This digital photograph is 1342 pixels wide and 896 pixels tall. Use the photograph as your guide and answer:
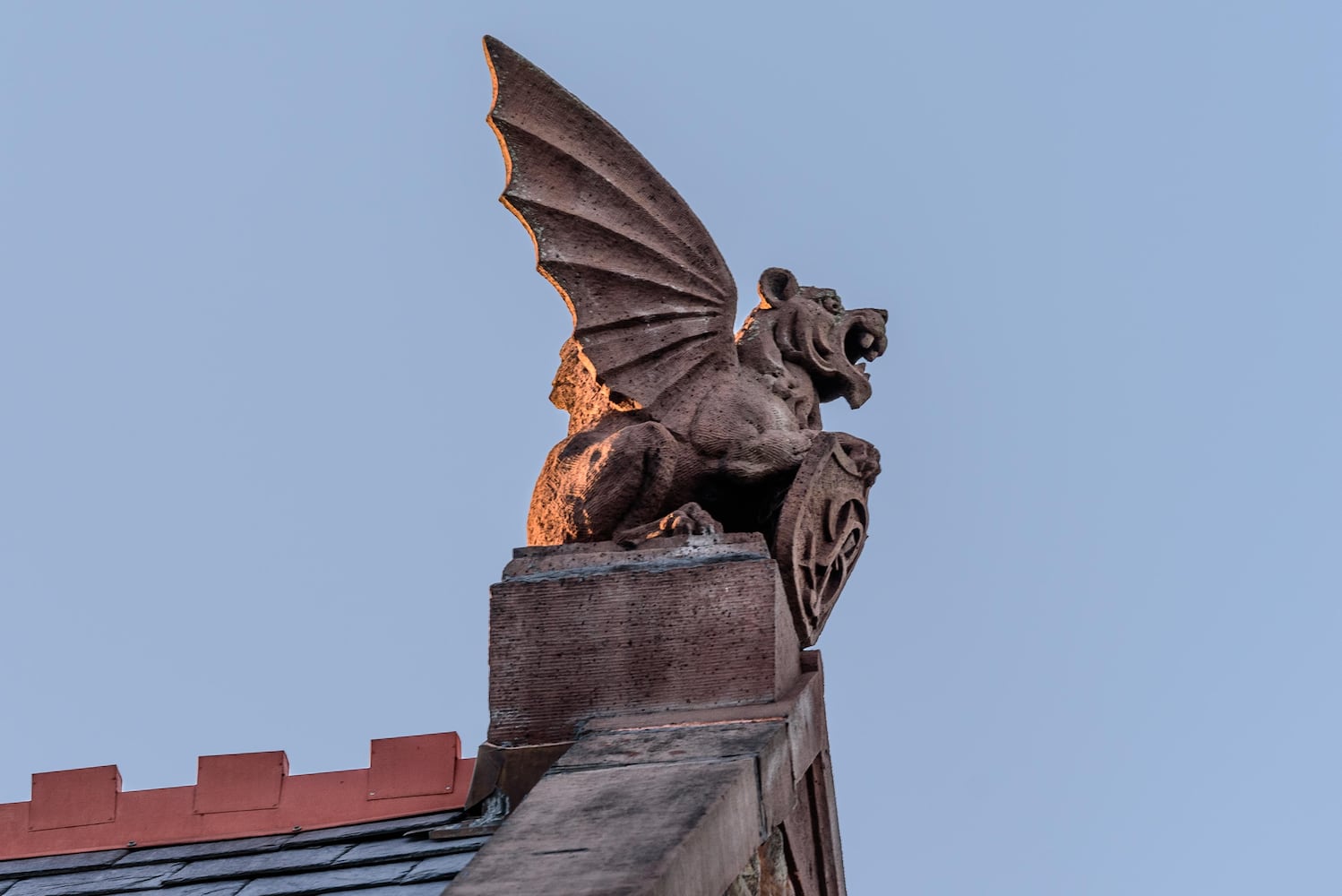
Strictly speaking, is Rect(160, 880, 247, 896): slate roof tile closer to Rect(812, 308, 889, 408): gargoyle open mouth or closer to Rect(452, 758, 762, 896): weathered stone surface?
Rect(452, 758, 762, 896): weathered stone surface

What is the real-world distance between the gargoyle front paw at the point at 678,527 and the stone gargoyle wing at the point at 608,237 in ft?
2.07

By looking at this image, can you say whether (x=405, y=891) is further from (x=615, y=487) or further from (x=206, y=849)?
(x=615, y=487)

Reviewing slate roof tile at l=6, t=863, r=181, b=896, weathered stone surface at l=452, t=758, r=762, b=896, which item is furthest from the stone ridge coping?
weathered stone surface at l=452, t=758, r=762, b=896

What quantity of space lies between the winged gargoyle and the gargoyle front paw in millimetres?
15

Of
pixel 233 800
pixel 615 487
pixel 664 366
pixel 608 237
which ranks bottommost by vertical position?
pixel 233 800

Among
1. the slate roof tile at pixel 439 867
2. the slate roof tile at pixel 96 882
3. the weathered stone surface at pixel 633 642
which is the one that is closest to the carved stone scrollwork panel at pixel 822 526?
the weathered stone surface at pixel 633 642

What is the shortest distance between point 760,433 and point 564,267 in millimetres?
888

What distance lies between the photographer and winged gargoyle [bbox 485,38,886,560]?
7.11m

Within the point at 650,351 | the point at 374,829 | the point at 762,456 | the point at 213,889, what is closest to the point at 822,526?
the point at 762,456

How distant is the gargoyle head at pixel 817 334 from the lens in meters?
7.74

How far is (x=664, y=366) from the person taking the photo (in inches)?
293

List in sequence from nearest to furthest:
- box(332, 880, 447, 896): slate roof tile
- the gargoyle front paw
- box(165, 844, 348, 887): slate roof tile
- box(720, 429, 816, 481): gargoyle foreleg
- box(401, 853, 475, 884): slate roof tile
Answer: box(332, 880, 447, 896): slate roof tile
box(401, 853, 475, 884): slate roof tile
box(165, 844, 348, 887): slate roof tile
the gargoyle front paw
box(720, 429, 816, 481): gargoyle foreleg

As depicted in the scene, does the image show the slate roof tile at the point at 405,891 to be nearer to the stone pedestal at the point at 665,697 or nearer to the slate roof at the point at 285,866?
the slate roof at the point at 285,866

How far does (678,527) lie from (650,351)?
799 millimetres
